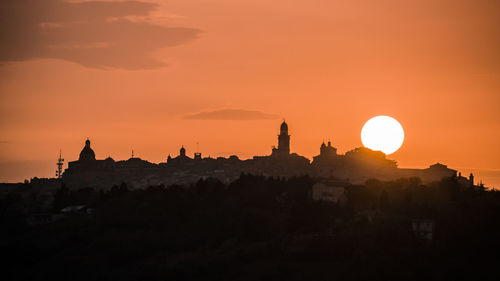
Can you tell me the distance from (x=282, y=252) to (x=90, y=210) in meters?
27.6

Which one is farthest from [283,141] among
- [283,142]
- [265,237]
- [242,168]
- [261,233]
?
[265,237]

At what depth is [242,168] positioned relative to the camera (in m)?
159

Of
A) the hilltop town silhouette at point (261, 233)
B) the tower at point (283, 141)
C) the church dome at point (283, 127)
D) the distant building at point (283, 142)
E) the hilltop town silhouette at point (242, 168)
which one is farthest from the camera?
the tower at point (283, 141)

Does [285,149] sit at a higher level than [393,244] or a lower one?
higher

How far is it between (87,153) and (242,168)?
34619 mm

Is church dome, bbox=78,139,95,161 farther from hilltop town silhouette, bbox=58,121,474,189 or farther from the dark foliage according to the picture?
the dark foliage

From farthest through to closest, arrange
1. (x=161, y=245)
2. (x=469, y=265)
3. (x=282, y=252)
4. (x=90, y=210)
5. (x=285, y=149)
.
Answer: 1. (x=285, y=149)
2. (x=90, y=210)
3. (x=161, y=245)
4. (x=282, y=252)
5. (x=469, y=265)

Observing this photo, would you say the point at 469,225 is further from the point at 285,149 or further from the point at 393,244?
the point at 285,149

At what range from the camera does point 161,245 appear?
3447 inches

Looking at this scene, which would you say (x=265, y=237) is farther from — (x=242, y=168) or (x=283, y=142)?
(x=283, y=142)

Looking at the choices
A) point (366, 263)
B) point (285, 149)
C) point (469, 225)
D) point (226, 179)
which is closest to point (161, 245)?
point (366, 263)

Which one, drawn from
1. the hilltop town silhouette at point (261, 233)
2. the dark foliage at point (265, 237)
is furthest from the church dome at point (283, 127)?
the dark foliage at point (265, 237)

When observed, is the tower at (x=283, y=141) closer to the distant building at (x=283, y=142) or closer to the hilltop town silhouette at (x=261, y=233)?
the distant building at (x=283, y=142)

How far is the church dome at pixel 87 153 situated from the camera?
181m
